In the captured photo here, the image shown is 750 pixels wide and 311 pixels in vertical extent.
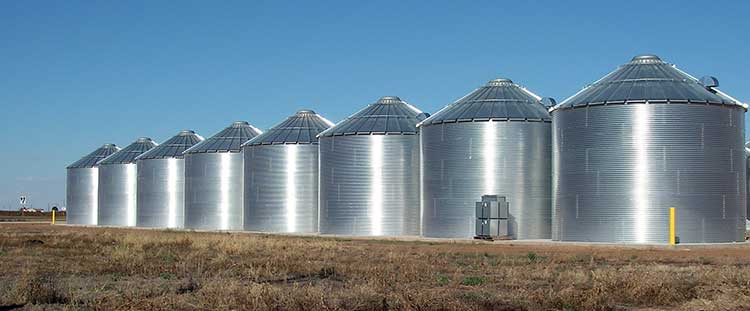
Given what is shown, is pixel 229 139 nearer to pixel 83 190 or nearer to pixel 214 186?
pixel 214 186

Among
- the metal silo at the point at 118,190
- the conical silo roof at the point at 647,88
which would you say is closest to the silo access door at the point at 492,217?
the conical silo roof at the point at 647,88

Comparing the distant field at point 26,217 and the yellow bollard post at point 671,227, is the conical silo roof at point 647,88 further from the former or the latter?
the distant field at point 26,217

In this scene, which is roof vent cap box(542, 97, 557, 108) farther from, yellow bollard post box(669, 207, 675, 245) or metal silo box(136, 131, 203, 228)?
metal silo box(136, 131, 203, 228)

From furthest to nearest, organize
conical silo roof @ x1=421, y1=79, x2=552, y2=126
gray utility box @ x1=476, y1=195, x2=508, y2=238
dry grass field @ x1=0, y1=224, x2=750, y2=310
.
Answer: conical silo roof @ x1=421, y1=79, x2=552, y2=126 < gray utility box @ x1=476, y1=195, x2=508, y2=238 < dry grass field @ x1=0, y1=224, x2=750, y2=310

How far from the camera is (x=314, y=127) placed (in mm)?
65000

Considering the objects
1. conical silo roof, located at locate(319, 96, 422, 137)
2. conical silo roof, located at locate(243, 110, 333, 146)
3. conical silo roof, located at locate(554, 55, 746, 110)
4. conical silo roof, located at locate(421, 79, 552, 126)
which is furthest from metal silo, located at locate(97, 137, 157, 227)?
conical silo roof, located at locate(554, 55, 746, 110)

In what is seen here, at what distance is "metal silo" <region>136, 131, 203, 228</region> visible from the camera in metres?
73.9

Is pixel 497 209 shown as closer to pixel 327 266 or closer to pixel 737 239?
pixel 737 239

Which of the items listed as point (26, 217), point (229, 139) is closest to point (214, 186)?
point (229, 139)

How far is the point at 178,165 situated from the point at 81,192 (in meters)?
17.5

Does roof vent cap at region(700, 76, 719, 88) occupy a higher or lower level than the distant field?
higher

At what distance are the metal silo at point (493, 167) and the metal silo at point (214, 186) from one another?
72.0 ft

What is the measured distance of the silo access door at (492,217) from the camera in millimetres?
47125

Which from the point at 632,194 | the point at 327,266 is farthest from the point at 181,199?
the point at 327,266
